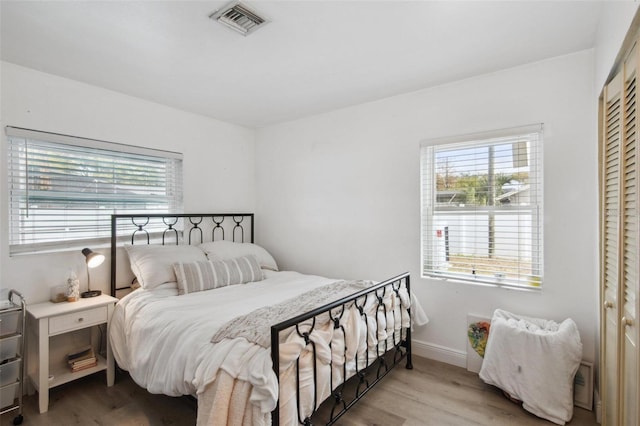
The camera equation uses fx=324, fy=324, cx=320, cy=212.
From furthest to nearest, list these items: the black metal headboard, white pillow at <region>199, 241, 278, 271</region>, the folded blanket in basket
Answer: white pillow at <region>199, 241, 278, 271</region> → the black metal headboard → the folded blanket in basket

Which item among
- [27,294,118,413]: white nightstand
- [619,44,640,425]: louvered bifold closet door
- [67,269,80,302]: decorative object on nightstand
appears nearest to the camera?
[619,44,640,425]: louvered bifold closet door

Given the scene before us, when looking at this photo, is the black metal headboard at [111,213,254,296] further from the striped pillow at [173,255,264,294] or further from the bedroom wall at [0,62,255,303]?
the striped pillow at [173,255,264,294]

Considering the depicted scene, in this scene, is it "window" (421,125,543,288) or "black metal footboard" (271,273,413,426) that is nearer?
"black metal footboard" (271,273,413,426)

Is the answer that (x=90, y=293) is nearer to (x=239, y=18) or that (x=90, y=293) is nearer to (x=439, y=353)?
(x=239, y=18)

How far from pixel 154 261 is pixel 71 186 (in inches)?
35.0

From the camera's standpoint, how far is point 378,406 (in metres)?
2.13

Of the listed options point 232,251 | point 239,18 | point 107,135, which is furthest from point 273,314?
point 107,135

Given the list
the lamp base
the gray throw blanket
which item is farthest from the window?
the lamp base

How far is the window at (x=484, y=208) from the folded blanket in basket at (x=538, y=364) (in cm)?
43

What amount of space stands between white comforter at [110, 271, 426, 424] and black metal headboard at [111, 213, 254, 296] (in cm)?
66

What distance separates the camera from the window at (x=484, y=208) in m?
2.40

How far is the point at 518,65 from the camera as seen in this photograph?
2396 millimetres

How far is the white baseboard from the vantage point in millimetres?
2648

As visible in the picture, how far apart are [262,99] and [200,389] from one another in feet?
8.11
